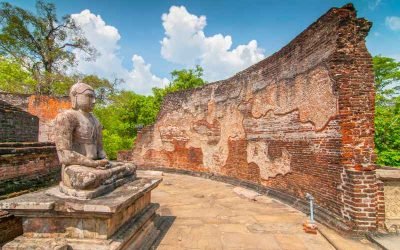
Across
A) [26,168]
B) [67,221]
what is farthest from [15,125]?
[67,221]

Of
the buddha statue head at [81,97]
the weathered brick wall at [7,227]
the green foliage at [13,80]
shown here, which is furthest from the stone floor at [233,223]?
the green foliage at [13,80]

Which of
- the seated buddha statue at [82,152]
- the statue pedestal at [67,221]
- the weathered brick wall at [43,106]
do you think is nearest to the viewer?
the statue pedestal at [67,221]

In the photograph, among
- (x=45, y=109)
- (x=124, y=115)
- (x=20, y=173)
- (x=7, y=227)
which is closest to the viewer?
(x=7, y=227)

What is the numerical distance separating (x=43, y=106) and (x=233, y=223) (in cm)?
1279

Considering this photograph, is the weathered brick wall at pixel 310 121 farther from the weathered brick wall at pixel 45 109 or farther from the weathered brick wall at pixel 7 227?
the weathered brick wall at pixel 45 109

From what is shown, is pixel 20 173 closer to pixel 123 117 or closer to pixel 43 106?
pixel 43 106

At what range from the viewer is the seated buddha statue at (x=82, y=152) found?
2.93 meters

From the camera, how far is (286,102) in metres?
6.23

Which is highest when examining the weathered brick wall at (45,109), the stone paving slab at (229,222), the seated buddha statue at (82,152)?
the weathered brick wall at (45,109)

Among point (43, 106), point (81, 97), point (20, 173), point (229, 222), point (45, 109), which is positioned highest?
point (43, 106)

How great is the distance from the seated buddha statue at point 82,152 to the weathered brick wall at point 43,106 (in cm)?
1145

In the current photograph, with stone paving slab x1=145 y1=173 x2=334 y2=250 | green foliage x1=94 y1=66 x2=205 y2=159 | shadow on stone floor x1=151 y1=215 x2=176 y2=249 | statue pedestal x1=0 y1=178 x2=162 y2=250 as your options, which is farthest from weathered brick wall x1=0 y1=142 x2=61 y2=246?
green foliage x1=94 y1=66 x2=205 y2=159

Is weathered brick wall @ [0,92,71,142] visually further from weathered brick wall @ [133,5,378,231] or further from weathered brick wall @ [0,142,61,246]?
weathered brick wall @ [0,142,61,246]

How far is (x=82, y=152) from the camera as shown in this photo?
3.37 meters
